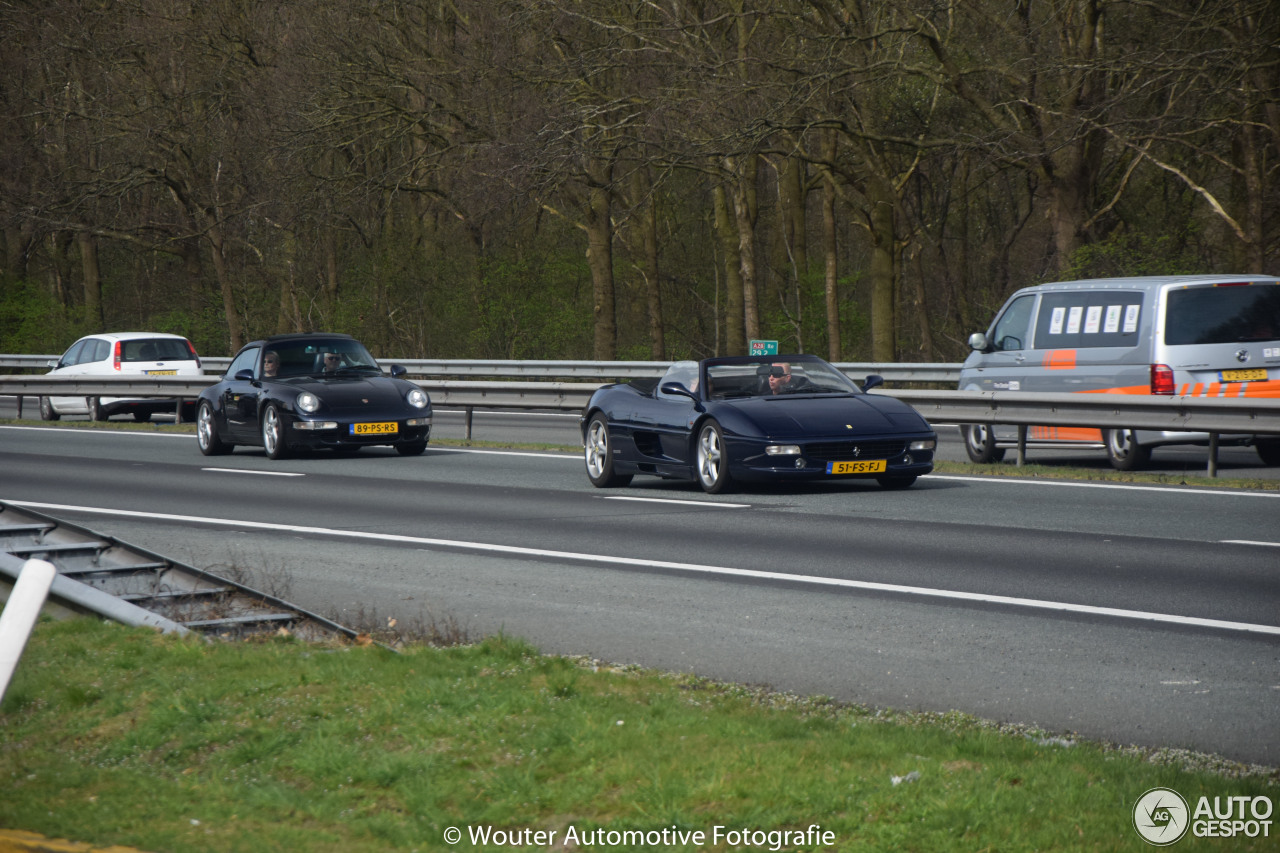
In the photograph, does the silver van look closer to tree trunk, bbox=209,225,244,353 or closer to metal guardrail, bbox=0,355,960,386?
metal guardrail, bbox=0,355,960,386

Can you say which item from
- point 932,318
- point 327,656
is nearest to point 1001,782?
point 327,656

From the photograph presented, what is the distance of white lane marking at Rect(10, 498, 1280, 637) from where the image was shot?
7961mm

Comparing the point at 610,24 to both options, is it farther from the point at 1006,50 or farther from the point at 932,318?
the point at 932,318

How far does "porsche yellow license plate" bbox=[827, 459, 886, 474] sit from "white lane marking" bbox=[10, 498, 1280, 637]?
3615 millimetres

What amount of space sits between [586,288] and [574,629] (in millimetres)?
34609

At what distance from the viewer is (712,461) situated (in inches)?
562

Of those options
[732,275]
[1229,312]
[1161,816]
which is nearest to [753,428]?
[1229,312]

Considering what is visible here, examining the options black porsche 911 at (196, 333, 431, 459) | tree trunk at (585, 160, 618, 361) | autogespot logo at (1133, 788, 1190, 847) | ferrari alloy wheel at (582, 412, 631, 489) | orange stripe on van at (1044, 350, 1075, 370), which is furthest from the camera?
tree trunk at (585, 160, 618, 361)

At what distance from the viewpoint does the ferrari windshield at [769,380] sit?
574 inches

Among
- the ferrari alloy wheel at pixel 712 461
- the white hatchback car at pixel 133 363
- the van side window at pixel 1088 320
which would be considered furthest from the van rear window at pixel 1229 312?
the white hatchback car at pixel 133 363

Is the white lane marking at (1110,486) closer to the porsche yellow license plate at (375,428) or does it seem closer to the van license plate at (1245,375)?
the van license plate at (1245,375)

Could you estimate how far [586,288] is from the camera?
139 feet

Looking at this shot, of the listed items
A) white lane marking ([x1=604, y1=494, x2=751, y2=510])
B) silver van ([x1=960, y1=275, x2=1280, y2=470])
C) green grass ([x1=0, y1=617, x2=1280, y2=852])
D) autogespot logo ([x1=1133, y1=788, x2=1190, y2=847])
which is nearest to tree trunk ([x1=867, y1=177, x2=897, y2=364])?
silver van ([x1=960, y1=275, x2=1280, y2=470])

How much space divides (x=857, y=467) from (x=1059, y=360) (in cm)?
428
